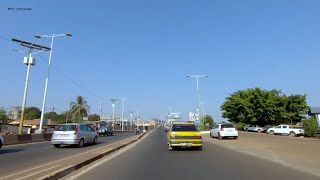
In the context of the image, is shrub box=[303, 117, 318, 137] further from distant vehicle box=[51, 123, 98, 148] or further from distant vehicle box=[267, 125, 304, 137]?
distant vehicle box=[51, 123, 98, 148]

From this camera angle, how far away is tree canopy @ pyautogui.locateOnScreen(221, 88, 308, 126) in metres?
71.6

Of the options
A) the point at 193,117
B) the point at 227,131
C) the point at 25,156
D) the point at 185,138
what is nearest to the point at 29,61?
the point at 227,131

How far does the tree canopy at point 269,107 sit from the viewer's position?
71.6m

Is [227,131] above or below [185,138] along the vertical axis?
above

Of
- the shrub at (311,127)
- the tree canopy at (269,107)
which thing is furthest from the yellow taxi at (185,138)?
the tree canopy at (269,107)

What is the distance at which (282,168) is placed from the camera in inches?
524

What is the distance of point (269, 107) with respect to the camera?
236 ft

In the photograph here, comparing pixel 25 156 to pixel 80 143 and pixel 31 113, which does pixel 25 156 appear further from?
pixel 31 113

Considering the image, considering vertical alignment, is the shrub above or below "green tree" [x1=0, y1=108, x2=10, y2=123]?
below

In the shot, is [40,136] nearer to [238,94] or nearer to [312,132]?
[312,132]

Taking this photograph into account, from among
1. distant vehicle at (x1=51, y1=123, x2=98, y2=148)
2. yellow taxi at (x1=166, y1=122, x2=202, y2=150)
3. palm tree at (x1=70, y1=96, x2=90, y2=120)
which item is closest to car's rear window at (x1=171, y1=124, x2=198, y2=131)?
yellow taxi at (x1=166, y1=122, x2=202, y2=150)

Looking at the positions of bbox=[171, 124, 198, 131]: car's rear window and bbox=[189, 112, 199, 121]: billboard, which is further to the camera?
bbox=[189, 112, 199, 121]: billboard

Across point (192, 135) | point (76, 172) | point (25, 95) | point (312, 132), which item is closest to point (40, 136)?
point (25, 95)

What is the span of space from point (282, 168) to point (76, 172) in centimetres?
712
